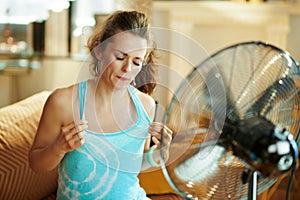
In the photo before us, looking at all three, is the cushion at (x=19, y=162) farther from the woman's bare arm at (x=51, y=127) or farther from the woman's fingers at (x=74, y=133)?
the woman's fingers at (x=74, y=133)

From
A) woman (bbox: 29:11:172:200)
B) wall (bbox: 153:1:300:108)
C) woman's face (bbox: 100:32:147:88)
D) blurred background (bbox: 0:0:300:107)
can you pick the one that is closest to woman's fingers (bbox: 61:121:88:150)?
woman (bbox: 29:11:172:200)

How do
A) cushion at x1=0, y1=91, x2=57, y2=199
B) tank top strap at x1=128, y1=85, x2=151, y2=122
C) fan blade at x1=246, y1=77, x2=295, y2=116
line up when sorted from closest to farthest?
fan blade at x1=246, y1=77, x2=295, y2=116 → tank top strap at x1=128, y1=85, x2=151, y2=122 → cushion at x1=0, y1=91, x2=57, y2=199

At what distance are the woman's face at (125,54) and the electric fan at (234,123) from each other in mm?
155

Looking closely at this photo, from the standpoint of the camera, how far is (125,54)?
940 millimetres

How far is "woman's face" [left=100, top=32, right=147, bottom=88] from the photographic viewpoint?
94 cm

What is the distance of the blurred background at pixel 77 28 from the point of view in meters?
3.76

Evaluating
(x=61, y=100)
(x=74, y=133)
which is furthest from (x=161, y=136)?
(x=61, y=100)

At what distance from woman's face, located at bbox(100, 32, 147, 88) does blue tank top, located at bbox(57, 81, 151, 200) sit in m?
0.09

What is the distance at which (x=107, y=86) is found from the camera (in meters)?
1.06

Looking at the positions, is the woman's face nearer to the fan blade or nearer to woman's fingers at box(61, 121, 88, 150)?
woman's fingers at box(61, 121, 88, 150)

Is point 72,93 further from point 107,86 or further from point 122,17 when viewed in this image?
point 122,17

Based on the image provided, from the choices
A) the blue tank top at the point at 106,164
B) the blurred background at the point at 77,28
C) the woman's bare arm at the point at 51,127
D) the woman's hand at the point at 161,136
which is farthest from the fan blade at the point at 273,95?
the blurred background at the point at 77,28

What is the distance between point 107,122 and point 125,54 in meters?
0.17

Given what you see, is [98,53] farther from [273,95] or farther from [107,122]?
[273,95]
